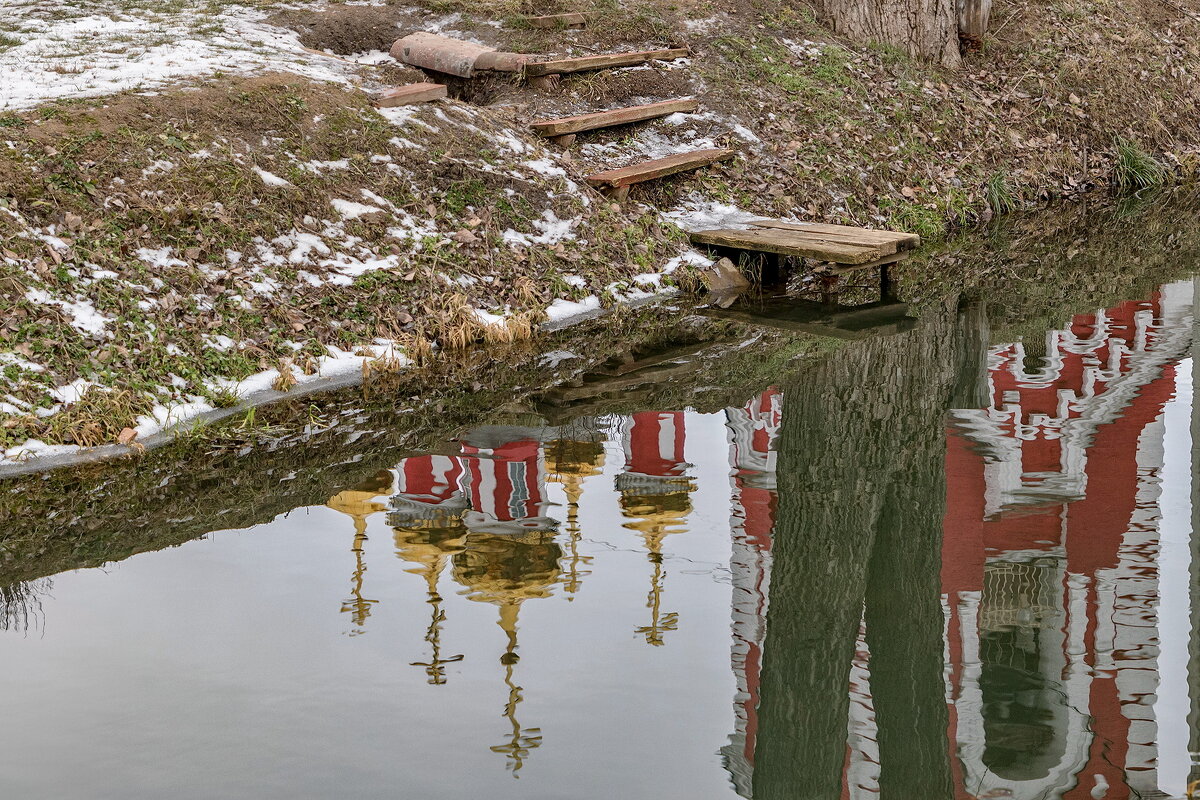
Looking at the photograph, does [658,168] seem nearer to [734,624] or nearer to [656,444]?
[656,444]

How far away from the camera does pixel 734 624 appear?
5543mm

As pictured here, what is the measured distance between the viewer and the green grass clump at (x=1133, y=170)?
1638 cm

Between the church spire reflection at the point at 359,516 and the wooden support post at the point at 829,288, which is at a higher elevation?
the wooden support post at the point at 829,288

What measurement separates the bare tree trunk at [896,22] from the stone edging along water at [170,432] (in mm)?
9492

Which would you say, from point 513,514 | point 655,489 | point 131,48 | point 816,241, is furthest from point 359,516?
Result: point 131,48

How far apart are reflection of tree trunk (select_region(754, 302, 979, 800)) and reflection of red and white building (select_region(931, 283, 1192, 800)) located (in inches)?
5.3

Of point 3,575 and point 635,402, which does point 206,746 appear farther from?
point 635,402

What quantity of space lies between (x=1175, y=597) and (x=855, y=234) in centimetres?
571

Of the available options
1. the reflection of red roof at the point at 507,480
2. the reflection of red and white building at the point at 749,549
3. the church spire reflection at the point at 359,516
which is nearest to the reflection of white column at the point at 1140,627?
the reflection of red and white building at the point at 749,549

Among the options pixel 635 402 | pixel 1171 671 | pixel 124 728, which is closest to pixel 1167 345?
pixel 635 402

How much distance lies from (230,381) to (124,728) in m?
3.80

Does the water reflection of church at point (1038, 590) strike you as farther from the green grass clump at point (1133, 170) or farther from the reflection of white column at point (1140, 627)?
the green grass clump at point (1133, 170)

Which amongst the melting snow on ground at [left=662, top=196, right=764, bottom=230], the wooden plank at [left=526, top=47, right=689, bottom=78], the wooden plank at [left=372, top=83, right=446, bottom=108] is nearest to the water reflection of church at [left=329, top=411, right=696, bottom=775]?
the melting snow on ground at [left=662, top=196, right=764, bottom=230]

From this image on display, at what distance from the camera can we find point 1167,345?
948cm
